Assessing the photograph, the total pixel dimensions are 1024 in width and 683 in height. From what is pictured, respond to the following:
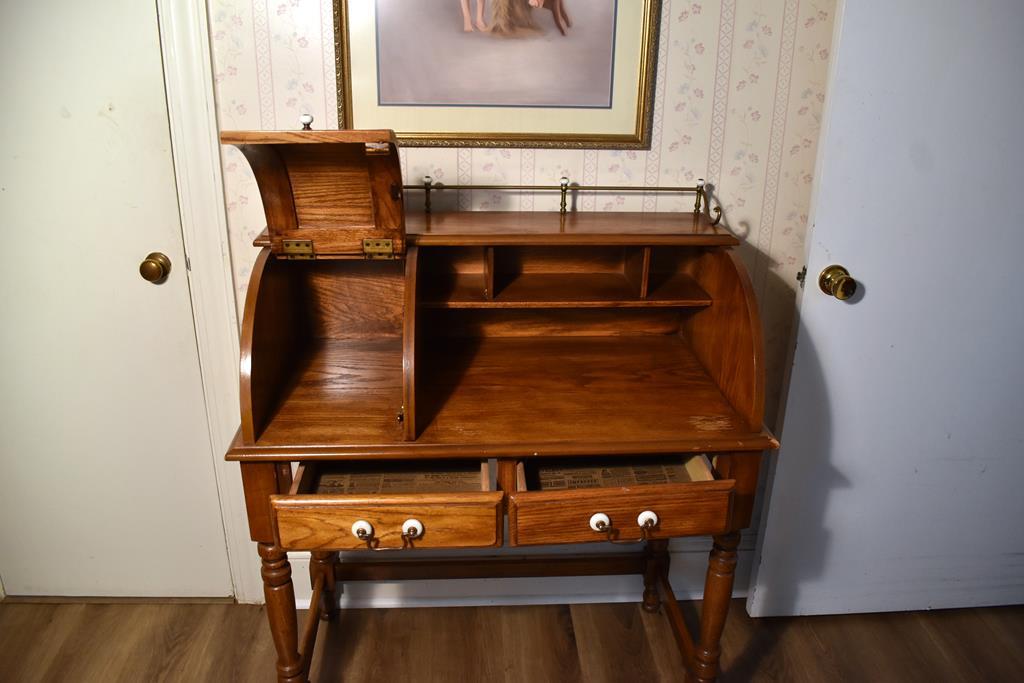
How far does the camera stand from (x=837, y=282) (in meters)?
1.81

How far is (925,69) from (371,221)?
128 centimetres

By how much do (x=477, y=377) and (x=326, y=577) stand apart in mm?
862

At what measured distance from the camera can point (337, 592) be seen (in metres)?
2.23

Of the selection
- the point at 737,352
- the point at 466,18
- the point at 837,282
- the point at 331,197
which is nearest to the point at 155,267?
the point at 331,197

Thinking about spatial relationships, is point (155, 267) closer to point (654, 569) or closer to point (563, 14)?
point (563, 14)

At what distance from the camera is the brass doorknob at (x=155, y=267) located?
1.87m

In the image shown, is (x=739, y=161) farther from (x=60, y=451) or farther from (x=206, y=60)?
(x=60, y=451)

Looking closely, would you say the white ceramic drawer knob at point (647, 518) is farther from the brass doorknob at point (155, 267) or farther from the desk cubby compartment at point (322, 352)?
the brass doorknob at point (155, 267)

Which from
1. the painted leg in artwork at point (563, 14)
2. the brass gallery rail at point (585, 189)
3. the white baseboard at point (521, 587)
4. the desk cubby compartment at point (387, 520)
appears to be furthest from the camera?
the white baseboard at point (521, 587)

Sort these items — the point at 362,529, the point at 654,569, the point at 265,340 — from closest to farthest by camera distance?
1. the point at 362,529
2. the point at 265,340
3. the point at 654,569

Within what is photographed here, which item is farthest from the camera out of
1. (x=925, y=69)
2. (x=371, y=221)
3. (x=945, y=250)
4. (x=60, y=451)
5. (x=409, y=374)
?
(x=60, y=451)

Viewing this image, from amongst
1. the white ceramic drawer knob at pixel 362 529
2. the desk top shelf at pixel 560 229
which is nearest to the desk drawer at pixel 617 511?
the white ceramic drawer knob at pixel 362 529

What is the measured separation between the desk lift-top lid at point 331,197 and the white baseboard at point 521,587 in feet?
3.47

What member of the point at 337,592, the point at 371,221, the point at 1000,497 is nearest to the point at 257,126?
the point at 371,221
